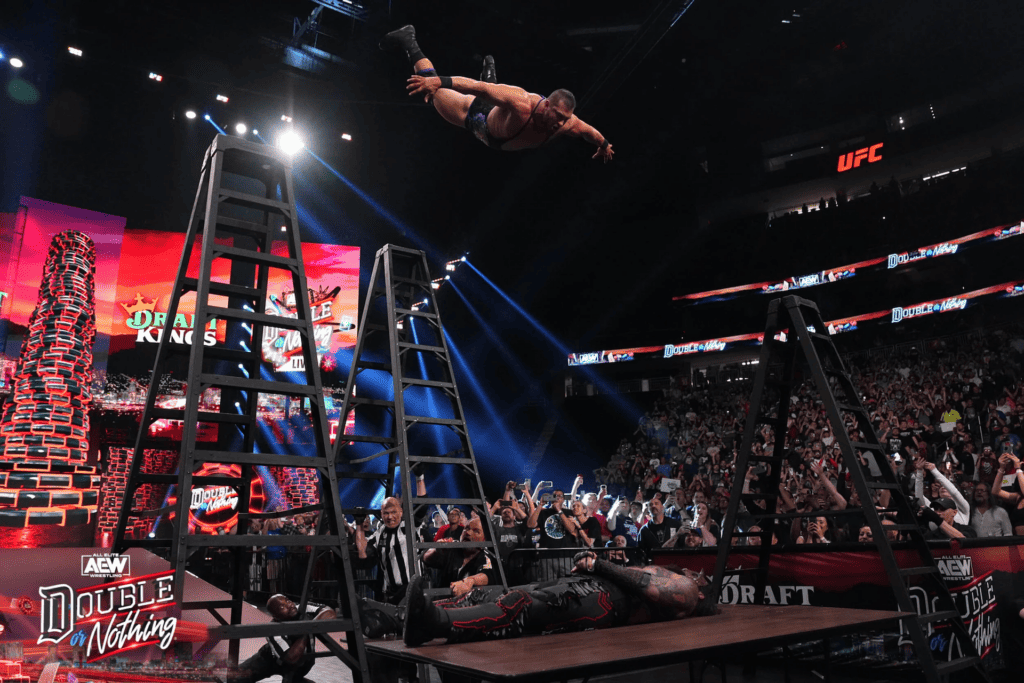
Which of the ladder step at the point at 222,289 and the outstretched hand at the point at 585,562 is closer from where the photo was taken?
the ladder step at the point at 222,289

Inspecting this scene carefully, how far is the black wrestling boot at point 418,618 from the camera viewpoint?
2.60 meters

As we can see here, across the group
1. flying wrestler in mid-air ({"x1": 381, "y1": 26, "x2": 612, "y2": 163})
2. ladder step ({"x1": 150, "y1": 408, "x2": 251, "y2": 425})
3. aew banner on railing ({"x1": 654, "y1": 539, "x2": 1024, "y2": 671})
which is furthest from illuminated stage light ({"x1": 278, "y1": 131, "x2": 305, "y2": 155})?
aew banner on railing ({"x1": 654, "y1": 539, "x2": 1024, "y2": 671})

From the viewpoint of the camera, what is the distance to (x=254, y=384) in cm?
313

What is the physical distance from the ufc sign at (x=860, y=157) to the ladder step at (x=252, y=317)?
27.7 meters

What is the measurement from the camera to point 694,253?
28266 mm

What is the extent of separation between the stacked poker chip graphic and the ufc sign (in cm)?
2629

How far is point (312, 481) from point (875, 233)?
72.6 feet

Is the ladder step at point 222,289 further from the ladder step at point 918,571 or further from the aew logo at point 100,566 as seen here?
the aew logo at point 100,566

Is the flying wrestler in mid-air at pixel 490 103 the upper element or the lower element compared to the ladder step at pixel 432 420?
upper

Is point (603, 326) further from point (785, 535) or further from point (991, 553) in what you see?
point (991, 553)

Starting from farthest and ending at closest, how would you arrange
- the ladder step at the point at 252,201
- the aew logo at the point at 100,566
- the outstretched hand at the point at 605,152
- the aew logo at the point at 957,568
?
the aew logo at the point at 100,566 → the outstretched hand at the point at 605,152 → the aew logo at the point at 957,568 → the ladder step at the point at 252,201

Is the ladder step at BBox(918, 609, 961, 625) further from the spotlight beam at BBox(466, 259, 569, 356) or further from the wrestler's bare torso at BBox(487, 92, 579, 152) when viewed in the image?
the spotlight beam at BBox(466, 259, 569, 356)

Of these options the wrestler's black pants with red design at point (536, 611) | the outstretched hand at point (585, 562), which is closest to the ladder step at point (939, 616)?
the wrestler's black pants with red design at point (536, 611)

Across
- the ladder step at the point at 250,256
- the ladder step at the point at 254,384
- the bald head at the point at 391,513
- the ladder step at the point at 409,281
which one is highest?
the ladder step at the point at 409,281
